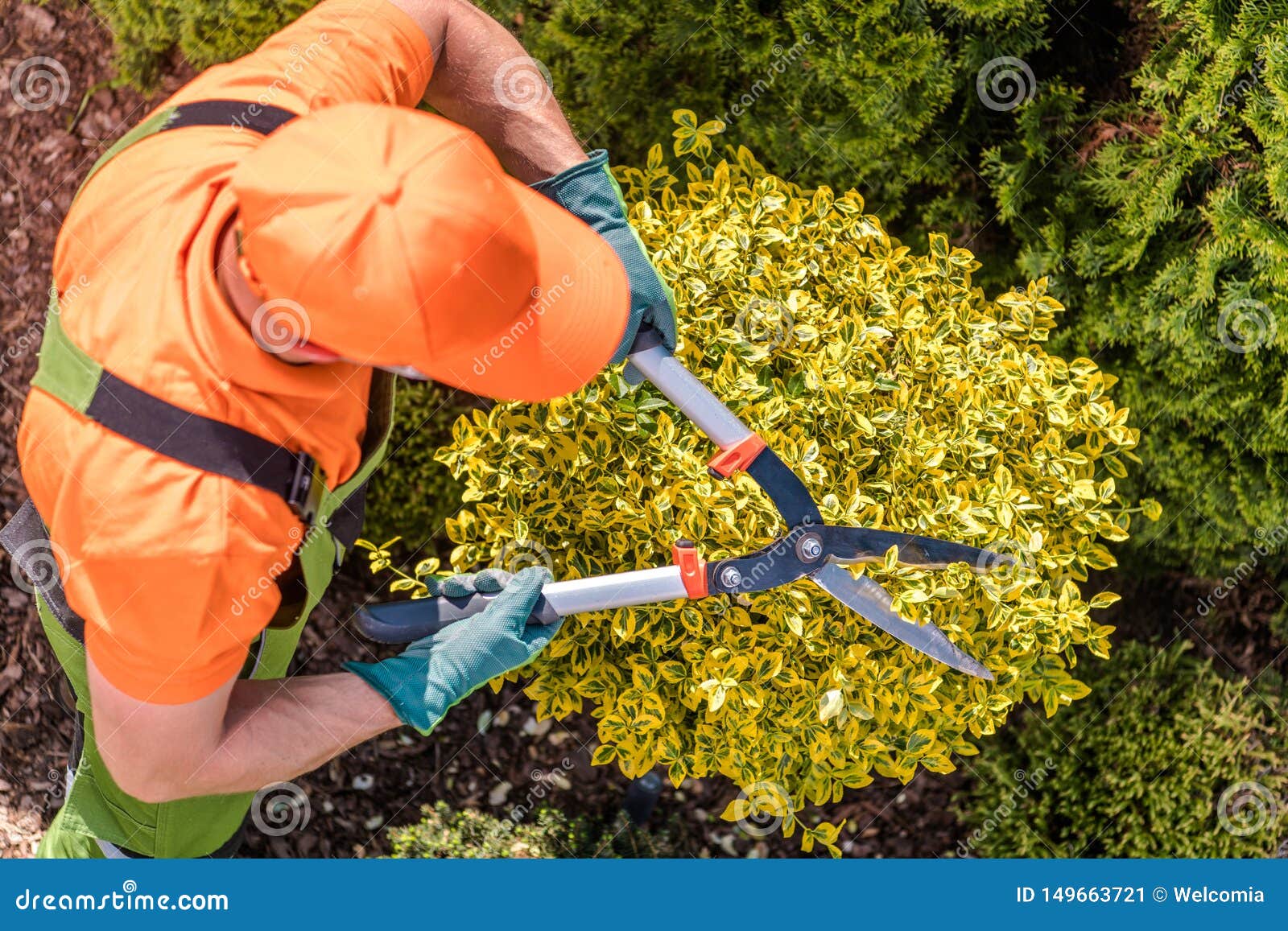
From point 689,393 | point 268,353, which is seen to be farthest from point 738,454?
point 268,353

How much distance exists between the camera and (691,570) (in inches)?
103

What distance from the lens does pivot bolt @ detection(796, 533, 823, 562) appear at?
263cm

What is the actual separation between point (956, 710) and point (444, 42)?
2245 mm

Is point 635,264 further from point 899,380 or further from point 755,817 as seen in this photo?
point 755,817

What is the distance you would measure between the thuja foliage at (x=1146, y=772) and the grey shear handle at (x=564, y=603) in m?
2.17

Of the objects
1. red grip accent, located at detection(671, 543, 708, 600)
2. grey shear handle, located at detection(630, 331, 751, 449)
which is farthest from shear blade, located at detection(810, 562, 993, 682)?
grey shear handle, located at detection(630, 331, 751, 449)

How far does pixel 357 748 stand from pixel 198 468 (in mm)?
2496

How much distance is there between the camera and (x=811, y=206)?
3.20 meters

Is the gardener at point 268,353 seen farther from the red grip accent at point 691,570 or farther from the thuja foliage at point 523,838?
the thuja foliage at point 523,838

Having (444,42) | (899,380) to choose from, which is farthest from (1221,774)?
(444,42)

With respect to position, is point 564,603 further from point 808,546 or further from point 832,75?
point 832,75

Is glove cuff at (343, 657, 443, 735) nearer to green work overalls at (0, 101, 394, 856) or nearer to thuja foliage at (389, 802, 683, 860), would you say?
green work overalls at (0, 101, 394, 856)

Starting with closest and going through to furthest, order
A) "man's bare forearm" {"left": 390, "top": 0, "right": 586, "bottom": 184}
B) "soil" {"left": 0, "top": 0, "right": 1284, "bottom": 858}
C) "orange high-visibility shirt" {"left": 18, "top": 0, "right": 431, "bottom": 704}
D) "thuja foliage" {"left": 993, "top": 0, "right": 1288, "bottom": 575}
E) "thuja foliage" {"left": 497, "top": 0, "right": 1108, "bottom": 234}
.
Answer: "orange high-visibility shirt" {"left": 18, "top": 0, "right": 431, "bottom": 704} → "man's bare forearm" {"left": 390, "top": 0, "right": 586, "bottom": 184} → "thuja foliage" {"left": 993, "top": 0, "right": 1288, "bottom": 575} → "thuja foliage" {"left": 497, "top": 0, "right": 1108, "bottom": 234} → "soil" {"left": 0, "top": 0, "right": 1284, "bottom": 858}

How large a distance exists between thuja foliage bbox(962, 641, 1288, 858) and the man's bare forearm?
9.39ft
